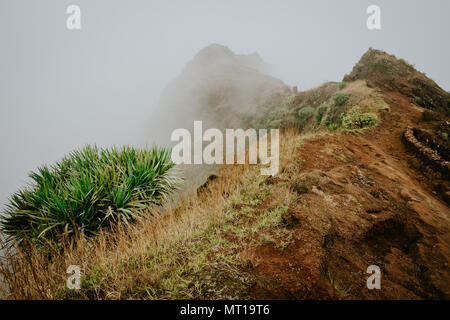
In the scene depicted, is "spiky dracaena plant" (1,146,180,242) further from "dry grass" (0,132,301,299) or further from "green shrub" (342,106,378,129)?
"green shrub" (342,106,378,129)

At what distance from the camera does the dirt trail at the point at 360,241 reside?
2.03m

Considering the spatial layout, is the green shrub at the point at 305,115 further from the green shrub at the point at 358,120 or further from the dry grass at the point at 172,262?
the dry grass at the point at 172,262

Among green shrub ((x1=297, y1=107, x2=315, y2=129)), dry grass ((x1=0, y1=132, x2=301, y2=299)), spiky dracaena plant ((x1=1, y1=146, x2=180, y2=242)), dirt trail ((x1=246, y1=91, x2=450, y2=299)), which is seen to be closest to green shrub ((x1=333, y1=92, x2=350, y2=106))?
green shrub ((x1=297, y1=107, x2=315, y2=129))

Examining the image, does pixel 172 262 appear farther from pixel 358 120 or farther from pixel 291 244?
Result: pixel 358 120

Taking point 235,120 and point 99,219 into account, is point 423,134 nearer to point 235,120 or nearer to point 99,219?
point 99,219

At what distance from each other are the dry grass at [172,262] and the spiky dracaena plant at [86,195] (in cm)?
53

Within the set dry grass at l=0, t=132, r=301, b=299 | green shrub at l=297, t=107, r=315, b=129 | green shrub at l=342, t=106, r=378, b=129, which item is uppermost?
green shrub at l=297, t=107, r=315, b=129

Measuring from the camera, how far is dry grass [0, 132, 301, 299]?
199cm

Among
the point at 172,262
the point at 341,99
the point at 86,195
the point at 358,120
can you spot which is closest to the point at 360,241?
the point at 172,262

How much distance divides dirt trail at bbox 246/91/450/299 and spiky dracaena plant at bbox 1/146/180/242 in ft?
9.16

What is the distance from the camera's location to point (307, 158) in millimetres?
4824

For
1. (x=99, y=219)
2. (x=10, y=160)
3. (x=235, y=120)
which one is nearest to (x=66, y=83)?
(x=10, y=160)

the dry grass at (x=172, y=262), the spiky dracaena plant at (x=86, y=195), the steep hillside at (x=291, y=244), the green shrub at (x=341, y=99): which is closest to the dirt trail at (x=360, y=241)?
the steep hillside at (x=291, y=244)
